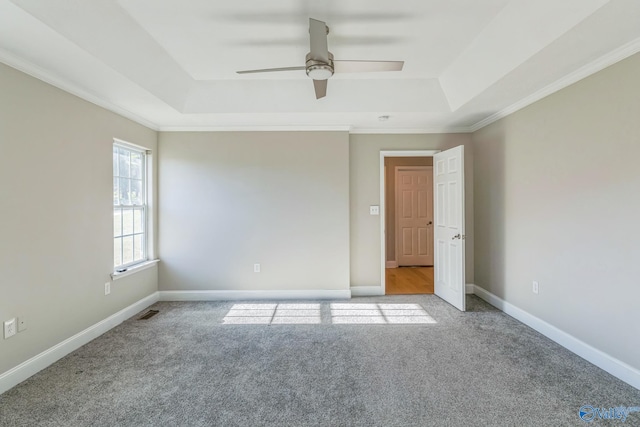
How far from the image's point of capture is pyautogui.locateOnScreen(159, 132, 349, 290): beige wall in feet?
12.6

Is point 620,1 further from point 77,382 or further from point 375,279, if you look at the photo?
point 77,382

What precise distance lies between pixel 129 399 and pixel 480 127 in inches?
183

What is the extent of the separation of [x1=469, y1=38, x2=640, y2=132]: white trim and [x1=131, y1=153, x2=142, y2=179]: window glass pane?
4.50 meters

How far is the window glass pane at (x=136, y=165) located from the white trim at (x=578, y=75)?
14.8ft

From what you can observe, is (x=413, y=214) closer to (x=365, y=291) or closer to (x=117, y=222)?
(x=365, y=291)

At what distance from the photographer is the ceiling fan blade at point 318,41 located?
68.6 inches

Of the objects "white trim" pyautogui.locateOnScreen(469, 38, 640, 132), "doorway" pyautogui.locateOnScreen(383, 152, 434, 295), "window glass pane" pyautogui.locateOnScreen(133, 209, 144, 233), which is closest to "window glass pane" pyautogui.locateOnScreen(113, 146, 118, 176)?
"window glass pane" pyautogui.locateOnScreen(133, 209, 144, 233)

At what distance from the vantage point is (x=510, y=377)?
211cm

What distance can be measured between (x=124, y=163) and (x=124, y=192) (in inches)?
13.8

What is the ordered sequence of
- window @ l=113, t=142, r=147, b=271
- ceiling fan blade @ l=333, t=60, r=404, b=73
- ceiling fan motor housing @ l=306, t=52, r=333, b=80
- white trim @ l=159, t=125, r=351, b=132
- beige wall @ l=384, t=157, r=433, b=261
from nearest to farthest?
ceiling fan motor housing @ l=306, t=52, r=333, b=80, ceiling fan blade @ l=333, t=60, r=404, b=73, window @ l=113, t=142, r=147, b=271, white trim @ l=159, t=125, r=351, b=132, beige wall @ l=384, t=157, r=433, b=261

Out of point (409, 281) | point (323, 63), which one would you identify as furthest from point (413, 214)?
point (323, 63)

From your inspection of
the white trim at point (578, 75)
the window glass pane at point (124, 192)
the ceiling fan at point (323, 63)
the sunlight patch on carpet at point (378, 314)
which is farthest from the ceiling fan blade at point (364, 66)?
the window glass pane at point (124, 192)

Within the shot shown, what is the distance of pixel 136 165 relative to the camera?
3602 millimetres

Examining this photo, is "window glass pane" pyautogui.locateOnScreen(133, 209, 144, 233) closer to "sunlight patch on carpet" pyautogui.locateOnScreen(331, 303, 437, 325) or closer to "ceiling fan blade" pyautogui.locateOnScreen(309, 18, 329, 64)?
"sunlight patch on carpet" pyautogui.locateOnScreen(331, 303, 437, 325)
